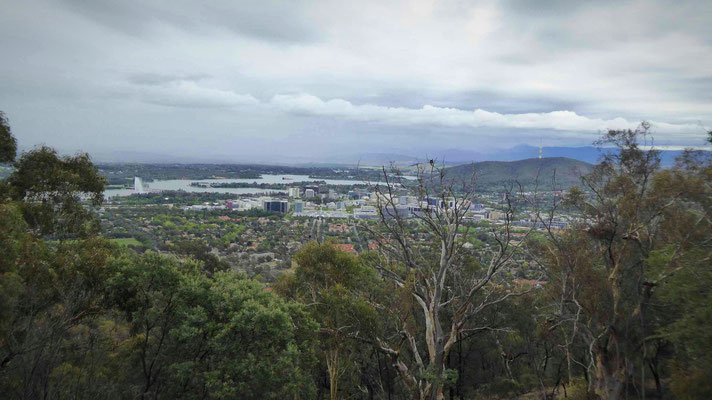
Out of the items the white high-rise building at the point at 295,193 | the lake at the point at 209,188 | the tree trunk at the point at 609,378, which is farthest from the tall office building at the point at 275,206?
the tree trunk at the point at 609,378

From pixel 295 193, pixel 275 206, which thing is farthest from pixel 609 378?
pixel 295 193

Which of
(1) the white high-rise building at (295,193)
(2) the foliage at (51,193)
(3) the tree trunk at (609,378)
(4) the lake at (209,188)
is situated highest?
(2) the foliage at (51,193)

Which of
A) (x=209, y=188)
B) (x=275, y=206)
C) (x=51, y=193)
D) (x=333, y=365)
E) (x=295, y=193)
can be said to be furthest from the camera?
(x=209, y=188)

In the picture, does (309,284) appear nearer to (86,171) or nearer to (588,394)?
(86,171)

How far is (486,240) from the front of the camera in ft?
74.7

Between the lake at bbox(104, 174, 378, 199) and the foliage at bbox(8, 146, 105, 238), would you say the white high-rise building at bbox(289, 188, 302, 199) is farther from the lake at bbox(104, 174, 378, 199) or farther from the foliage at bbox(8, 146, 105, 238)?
the foliage at bbox(8, 146, 105, 238)

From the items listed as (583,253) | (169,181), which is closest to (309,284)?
(583,253)

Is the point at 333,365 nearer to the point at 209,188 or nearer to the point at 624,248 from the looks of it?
the point at 624,248

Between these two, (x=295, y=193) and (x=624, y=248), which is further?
(x=295, y=193)

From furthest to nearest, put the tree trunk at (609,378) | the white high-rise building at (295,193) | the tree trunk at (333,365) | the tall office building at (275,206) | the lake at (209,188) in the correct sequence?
the white high-rise building at (295,193) < the lake at (209,188) < the tall office building at (275,206) < the tree trunk at (609,378) < the tree trunk at (333,365)

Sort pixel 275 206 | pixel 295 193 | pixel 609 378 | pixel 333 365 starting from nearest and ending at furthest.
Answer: pixel 333 365
pixel 609 378
pixel 275 206
pixel 295 193

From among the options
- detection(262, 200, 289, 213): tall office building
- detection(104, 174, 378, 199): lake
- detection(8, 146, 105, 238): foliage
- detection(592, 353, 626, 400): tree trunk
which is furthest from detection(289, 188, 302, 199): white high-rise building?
detection(592, 353, 626, 400): tree trunk

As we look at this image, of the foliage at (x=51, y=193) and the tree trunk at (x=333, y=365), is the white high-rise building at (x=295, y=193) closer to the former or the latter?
the foliage at (x=51, y=193)

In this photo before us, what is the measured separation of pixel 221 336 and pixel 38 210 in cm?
572
